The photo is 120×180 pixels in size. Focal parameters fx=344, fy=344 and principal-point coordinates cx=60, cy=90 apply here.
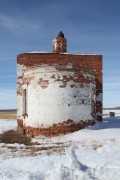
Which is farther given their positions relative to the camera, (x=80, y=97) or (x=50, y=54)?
(x=50, y=54)

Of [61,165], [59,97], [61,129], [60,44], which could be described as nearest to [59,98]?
[59,97]

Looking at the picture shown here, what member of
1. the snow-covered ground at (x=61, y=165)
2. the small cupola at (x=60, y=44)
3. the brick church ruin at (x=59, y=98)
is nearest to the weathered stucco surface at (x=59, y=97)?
the brick church ruin at (x=59, y=98)

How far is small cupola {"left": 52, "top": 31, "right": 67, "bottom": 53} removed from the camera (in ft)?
77.6

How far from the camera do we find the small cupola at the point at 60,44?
77.6 ft

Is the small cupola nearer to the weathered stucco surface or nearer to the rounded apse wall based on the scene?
the weathered stucco surface

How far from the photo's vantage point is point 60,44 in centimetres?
2366

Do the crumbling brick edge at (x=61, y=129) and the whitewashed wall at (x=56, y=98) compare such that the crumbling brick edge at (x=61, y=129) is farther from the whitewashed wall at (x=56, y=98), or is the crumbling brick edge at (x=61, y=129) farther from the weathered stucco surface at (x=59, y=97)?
the whitewashed wall at (x=56, y=98)

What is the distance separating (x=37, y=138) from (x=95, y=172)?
895 centimetres

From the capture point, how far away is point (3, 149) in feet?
43.0

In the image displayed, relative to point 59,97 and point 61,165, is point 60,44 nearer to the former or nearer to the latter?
point 59,97

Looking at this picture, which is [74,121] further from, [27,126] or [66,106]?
[27,126]

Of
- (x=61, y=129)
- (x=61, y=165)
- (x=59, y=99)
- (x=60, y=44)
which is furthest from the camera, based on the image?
(x=60, y=44)

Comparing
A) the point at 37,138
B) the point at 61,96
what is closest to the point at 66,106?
the point at 61,96

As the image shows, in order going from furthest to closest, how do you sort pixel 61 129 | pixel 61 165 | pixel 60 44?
pixel 60 44 → pixel 61 129 → pixel 61 165
